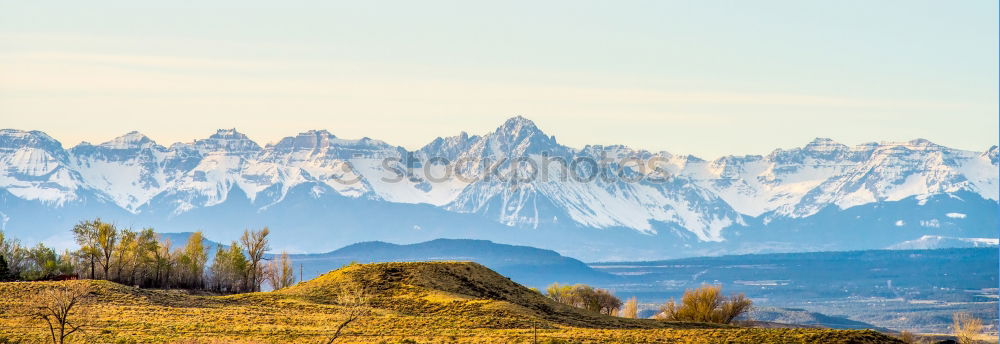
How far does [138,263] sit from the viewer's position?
172m

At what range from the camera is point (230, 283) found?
18162 cm

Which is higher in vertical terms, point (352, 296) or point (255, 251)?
point (255, 251)

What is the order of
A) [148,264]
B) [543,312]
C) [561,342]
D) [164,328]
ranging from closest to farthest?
[561,342]
[164,328]
[543,312]
[148,264]

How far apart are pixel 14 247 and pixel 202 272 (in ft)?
93.0

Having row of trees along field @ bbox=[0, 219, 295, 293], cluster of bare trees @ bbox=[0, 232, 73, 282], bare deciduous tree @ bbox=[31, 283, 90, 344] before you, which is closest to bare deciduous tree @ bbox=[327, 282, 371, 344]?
bare deciduous tree @ bbox=[31, 283, 90, 344]

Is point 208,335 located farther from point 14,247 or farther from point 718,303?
point 14,247

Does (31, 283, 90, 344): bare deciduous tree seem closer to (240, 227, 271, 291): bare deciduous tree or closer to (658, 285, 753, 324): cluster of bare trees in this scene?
(240, 227, 271, 291): bare deciduous tree

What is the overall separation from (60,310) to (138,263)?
6449 centimetres

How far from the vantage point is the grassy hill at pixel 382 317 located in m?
110

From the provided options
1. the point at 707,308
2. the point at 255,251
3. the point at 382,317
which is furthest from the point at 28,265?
the point at 707,308

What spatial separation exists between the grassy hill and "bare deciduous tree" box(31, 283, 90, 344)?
3.34 feet

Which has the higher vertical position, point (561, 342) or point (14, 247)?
point (14, 247)

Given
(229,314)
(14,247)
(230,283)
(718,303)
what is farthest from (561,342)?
(14,247)

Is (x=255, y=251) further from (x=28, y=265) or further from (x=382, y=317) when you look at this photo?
(x=382, y=317)
